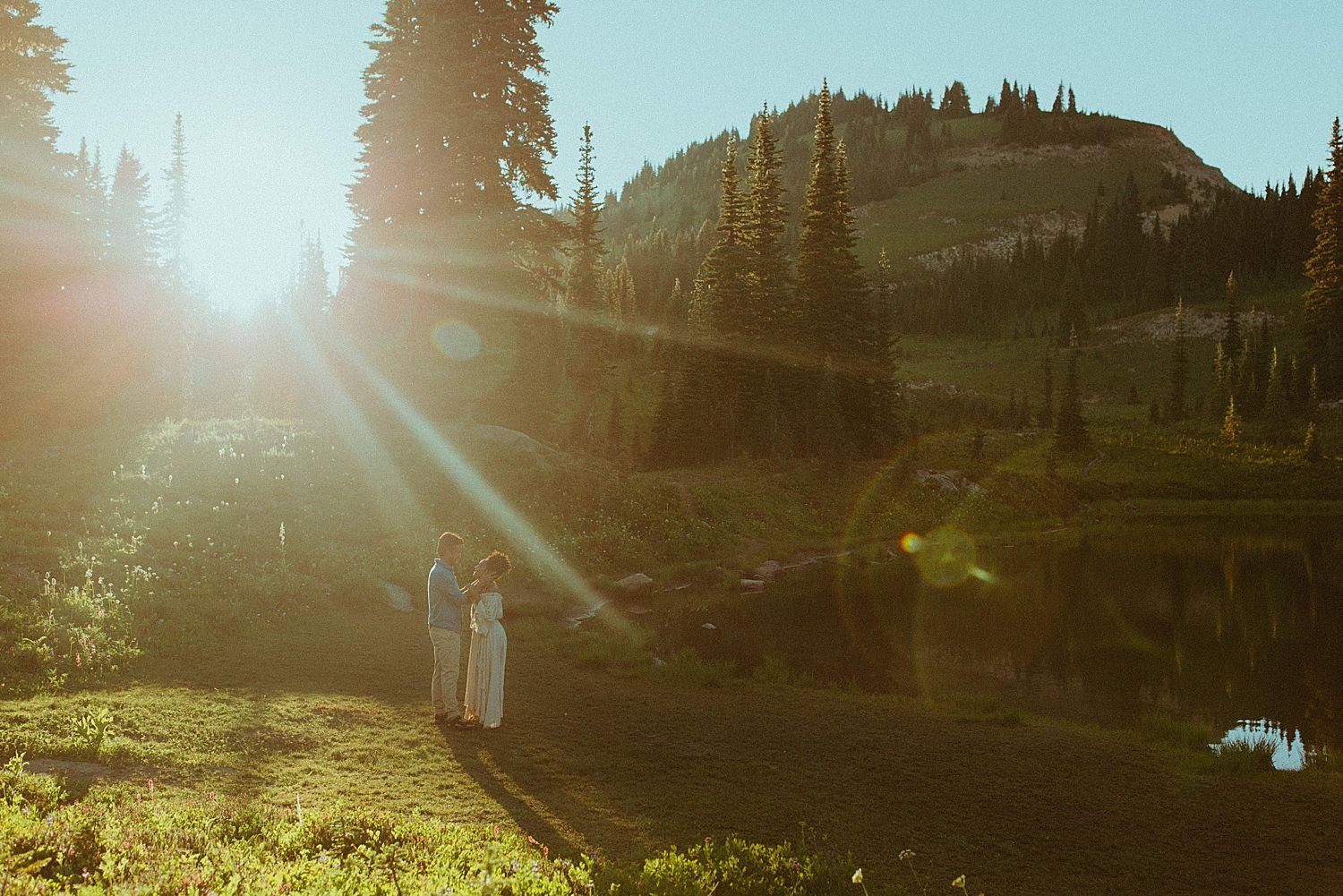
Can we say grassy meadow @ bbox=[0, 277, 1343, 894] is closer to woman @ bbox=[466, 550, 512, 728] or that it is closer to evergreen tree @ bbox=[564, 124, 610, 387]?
woman @ bbox=[466, 550, 512, 728]

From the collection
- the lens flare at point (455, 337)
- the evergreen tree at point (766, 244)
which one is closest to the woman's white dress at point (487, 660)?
the lens flare at point (455, 337)

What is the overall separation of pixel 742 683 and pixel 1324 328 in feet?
306

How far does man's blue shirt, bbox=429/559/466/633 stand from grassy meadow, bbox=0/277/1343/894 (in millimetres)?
1563

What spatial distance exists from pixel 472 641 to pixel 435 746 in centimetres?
150

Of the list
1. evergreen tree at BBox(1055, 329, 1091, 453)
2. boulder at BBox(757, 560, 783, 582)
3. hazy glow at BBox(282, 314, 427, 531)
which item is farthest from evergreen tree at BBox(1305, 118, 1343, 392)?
hazy glow at BBox(282, 314, 427, 531)

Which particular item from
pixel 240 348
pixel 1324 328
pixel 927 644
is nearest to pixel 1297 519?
pixel 1324 328

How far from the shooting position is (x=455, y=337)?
109ft

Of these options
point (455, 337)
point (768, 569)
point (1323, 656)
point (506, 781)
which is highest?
point (455, 337)

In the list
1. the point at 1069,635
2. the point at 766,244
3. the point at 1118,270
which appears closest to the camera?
the point at 1069,635

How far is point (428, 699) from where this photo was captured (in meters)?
13.6

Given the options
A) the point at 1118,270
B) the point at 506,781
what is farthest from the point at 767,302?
the point at 1118,270

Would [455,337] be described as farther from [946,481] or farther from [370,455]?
[946,481]

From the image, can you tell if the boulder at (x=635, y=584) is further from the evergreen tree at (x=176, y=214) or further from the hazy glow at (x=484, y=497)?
the evergreen tree at (x=176, y=214)

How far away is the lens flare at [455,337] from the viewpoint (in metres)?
33.0
